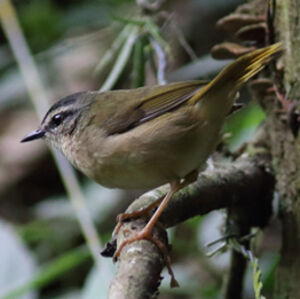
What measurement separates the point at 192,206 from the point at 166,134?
32cm

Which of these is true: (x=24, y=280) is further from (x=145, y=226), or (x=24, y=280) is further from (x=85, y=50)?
(x=85, y=50)

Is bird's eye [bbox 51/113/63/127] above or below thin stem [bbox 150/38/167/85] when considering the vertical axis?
below

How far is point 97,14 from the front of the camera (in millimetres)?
6102

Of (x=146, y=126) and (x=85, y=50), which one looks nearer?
(x=146, y=126)

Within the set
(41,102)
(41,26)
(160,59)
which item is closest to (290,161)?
(160,59)

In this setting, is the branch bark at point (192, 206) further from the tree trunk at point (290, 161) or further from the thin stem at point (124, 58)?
the thin stem at point (124, 58)

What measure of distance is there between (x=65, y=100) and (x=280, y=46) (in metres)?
1.22

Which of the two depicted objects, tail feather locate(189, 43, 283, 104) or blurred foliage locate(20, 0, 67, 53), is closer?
tail feather locate(189, 43, 283, 104)

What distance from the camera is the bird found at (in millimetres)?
2348

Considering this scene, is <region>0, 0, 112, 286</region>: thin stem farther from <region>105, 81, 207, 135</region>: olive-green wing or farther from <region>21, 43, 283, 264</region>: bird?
<region>105, 81, 207, 135</region>: olive-green wing

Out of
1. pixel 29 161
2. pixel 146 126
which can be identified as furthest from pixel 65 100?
pixel 29 161

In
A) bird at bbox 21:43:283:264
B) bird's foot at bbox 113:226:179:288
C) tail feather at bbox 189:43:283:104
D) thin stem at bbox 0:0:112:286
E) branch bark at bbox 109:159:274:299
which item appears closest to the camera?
branch bark at bbox 109:159:274:299

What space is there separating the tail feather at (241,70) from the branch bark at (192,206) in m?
0.36

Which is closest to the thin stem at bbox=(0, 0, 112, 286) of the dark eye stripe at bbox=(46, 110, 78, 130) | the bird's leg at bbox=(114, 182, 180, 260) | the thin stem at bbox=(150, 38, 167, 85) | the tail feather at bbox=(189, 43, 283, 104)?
the dark eye stripe at bbox=(46, 110, 78, 130)
